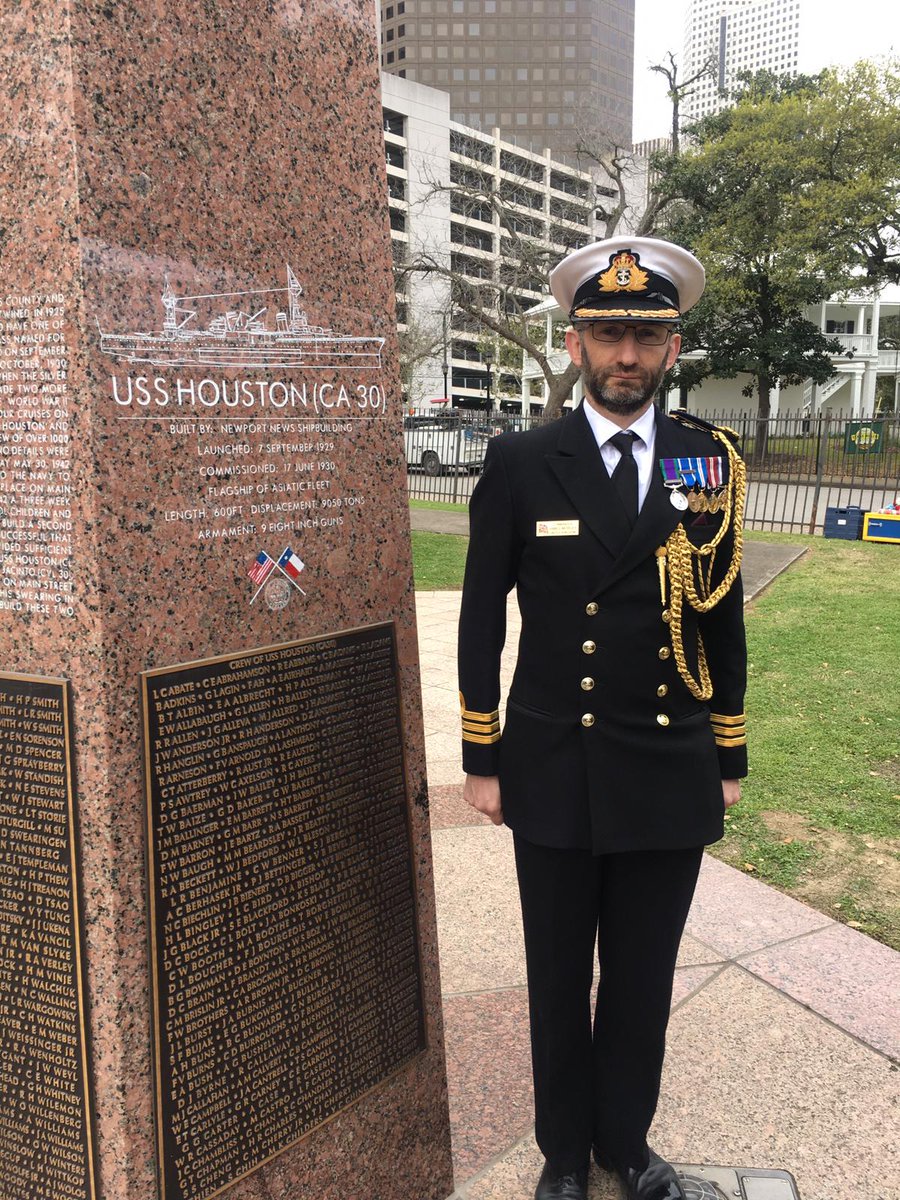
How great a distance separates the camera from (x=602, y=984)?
2.24m

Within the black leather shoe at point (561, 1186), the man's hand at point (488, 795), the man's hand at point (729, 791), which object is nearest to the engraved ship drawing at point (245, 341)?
the man's hand at point (488, 795)

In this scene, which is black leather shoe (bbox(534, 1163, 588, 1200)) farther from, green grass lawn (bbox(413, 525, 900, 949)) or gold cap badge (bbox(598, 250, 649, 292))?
gold cap badge (bbox(598, 250, 649, 292))

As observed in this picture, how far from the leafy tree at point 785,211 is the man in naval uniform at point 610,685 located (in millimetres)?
26933

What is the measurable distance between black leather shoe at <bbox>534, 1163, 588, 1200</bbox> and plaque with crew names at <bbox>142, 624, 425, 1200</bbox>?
44 centimetres

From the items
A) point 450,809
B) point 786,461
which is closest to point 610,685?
point 450,809

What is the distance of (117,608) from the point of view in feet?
5.34

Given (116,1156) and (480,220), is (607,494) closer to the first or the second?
(116,1156)

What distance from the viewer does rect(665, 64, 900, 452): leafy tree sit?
82.8 feet

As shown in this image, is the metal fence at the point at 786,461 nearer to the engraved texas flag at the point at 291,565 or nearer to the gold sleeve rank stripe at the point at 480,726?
the gold sleeve rank stripe at the point at 480,726

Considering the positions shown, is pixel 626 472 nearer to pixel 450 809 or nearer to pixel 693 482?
pixel 693 482

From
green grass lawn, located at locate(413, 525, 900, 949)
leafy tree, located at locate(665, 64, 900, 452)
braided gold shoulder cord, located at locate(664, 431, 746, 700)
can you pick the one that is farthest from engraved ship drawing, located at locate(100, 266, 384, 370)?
leafy tree, located at locate(665, 64, 900, 452)

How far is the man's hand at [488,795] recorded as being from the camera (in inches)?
85.6

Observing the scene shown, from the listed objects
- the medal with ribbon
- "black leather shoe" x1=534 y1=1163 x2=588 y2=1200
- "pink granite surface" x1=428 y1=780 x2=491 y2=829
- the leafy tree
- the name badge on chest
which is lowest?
"black leather shoe" x1=534 y1=1163 x2=588 y2=1200

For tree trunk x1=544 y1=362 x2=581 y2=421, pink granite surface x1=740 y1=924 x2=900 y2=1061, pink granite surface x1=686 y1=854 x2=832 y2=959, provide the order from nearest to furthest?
pink granite surface x1=740 y1=924 x2=900 y2=1061 < pink granite surface x1=686 y1=854 x2=832 y2=959 < tree trunk x1=544 y1=362 x2=581 y2=421
